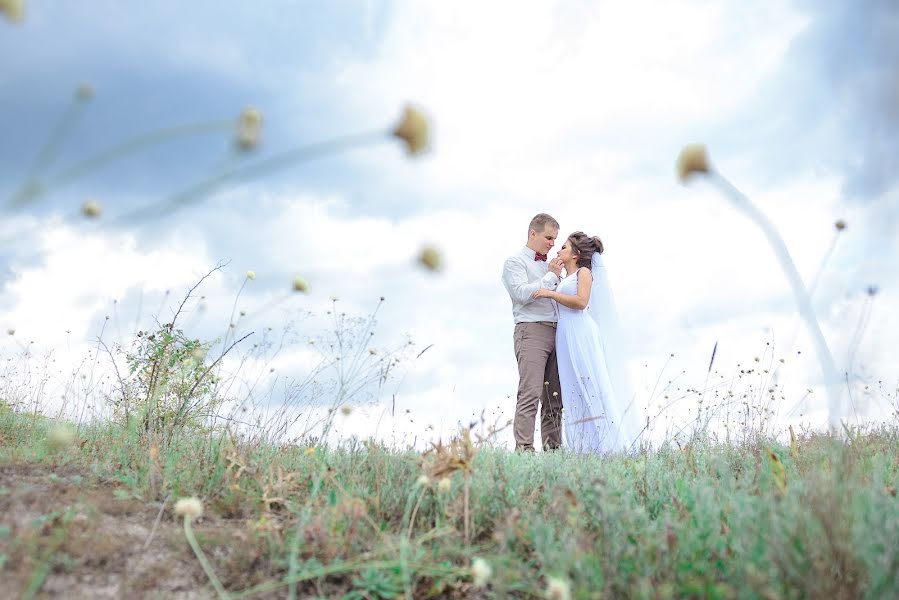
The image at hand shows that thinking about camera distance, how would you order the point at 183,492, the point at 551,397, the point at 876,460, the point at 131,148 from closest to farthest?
the point at 131,148, the point at 183,492, the point at 876,460, the point at 551,397

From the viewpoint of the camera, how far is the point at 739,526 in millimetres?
2307

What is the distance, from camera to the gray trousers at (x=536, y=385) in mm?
7488

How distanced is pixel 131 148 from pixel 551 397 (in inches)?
262

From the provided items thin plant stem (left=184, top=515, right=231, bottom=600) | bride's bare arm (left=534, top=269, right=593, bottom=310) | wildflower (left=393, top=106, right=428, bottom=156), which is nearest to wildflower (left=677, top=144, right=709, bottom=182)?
wildflower (left=393, top=106, right=428, bottom=156)

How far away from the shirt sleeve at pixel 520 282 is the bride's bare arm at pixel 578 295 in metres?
0.18

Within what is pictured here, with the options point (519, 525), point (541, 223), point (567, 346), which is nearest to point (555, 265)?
point (541, 223)

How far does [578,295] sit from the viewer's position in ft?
24.5

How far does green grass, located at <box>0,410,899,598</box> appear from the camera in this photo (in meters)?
1.96

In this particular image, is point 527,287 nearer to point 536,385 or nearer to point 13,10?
point 536,385

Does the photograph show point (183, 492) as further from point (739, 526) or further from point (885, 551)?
point (885, 551)

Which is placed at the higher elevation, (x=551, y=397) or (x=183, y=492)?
(x=551, y=397)

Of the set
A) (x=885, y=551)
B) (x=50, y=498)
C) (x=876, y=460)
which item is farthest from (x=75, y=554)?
(x=876, y=460)

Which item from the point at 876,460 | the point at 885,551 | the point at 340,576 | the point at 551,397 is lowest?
the point at 340,576

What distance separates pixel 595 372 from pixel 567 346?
1.35 ft
